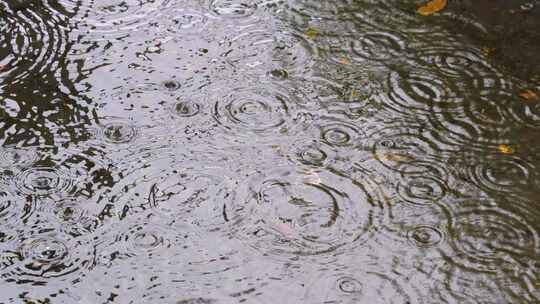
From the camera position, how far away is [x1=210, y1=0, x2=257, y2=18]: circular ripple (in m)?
4.56

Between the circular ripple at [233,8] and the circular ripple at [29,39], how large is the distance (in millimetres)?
928

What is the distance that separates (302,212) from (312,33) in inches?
56.8

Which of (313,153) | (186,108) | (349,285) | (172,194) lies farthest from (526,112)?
(172,194)

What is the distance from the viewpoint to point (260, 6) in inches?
182

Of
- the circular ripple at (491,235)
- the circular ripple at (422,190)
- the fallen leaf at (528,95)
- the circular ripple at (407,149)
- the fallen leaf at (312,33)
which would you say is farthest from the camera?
the fallen leaf at (312,33)

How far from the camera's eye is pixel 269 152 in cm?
363

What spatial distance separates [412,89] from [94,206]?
1795mm

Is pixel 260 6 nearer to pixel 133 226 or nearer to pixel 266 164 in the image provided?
pixel 266 164

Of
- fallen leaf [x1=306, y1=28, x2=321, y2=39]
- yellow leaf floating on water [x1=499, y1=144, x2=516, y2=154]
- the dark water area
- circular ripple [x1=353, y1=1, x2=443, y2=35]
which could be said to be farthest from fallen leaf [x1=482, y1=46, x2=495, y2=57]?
fallen leaf [x1=306, y1=28, x2=321, y2=39]

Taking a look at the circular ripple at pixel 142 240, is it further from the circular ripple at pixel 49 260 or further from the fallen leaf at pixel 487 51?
the fallen leaf at pixel 487 51

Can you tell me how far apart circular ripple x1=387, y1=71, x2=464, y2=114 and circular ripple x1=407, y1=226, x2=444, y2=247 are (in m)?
0.83

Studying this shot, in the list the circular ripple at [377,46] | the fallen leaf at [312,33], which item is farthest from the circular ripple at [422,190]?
the fallen leaf at [312,33]

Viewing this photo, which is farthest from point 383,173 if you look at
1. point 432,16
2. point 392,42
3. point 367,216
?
point 432,16

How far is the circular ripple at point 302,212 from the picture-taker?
3.21 metres
